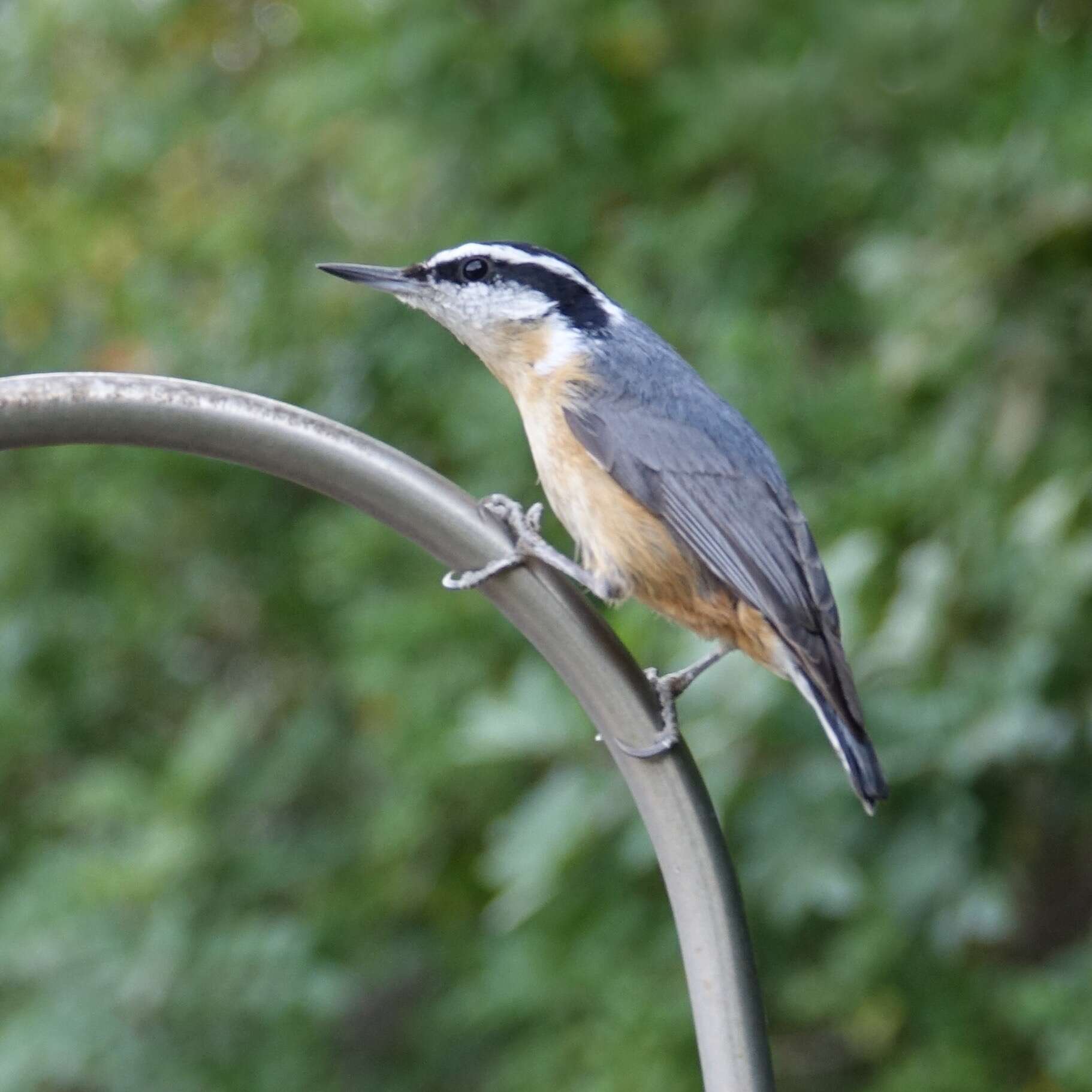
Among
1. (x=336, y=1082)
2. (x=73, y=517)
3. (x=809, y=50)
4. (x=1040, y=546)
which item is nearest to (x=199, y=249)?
(x=73, y=517)

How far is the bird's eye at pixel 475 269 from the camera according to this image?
235cm

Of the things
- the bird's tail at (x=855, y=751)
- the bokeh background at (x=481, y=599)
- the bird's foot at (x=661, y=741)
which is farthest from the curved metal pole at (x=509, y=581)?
the bokeh background at (x=481, y=599)

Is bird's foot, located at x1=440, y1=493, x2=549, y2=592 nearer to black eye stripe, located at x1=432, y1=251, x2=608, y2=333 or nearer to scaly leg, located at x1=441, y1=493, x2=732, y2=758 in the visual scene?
scaly leg, located at x1=441, y1=493, x2=732, y2=758

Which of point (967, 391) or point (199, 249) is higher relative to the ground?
point (199, 249)

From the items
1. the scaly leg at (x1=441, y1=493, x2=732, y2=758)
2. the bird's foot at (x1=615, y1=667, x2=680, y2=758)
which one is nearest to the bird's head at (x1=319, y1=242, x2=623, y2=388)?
the scaly leg at (x1=441, y1=493, x2=732, y2=758)

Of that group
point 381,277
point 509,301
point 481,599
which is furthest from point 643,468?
point 481,599

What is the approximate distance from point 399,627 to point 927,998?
52.2 inches

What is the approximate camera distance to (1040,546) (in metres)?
2.59

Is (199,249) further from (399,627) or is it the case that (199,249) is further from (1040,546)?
(1040,546)

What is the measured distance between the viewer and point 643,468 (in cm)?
229

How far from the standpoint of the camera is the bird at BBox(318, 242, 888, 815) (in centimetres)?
217

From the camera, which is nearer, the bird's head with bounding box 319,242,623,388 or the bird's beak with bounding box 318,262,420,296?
the bird's beak with bounding box 318,262,420,296

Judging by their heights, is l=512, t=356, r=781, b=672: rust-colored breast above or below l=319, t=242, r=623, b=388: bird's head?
below

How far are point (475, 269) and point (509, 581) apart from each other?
879 mm
